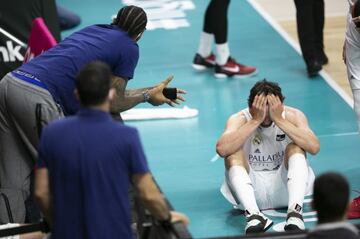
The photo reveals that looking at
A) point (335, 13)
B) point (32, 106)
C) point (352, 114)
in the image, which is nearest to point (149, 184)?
point (32, 106)

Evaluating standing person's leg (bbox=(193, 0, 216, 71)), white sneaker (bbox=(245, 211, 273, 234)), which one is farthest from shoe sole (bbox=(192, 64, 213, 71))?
white sneaker (bbox=(245, 211, 273, 234))

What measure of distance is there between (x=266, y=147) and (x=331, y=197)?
10.7ft

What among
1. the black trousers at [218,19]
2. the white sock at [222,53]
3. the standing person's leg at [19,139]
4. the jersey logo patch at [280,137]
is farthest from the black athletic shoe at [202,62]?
the standing person's leg at [19,139]

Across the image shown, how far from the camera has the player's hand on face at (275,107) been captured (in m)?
7.00

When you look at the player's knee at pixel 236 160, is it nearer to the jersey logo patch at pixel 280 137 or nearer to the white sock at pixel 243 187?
the white sock at pixel 243 187

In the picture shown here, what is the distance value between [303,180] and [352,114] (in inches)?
109

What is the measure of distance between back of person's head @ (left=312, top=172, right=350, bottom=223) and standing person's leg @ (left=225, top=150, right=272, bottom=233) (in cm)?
262

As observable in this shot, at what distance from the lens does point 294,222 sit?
6.61 metres

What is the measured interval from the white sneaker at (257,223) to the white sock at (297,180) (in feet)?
0.66

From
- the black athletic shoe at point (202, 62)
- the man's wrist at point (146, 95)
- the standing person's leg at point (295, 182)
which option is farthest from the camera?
the black athletic shoe at point (202, 62)

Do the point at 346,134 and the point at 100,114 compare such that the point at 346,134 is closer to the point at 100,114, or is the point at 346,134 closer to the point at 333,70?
the point at 333,70

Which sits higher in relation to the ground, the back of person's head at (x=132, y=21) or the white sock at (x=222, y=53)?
the back of person's head at (x=132, y=21)

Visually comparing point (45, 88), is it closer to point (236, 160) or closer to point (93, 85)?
point (236, 160)

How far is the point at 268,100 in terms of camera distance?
701 centimetres
